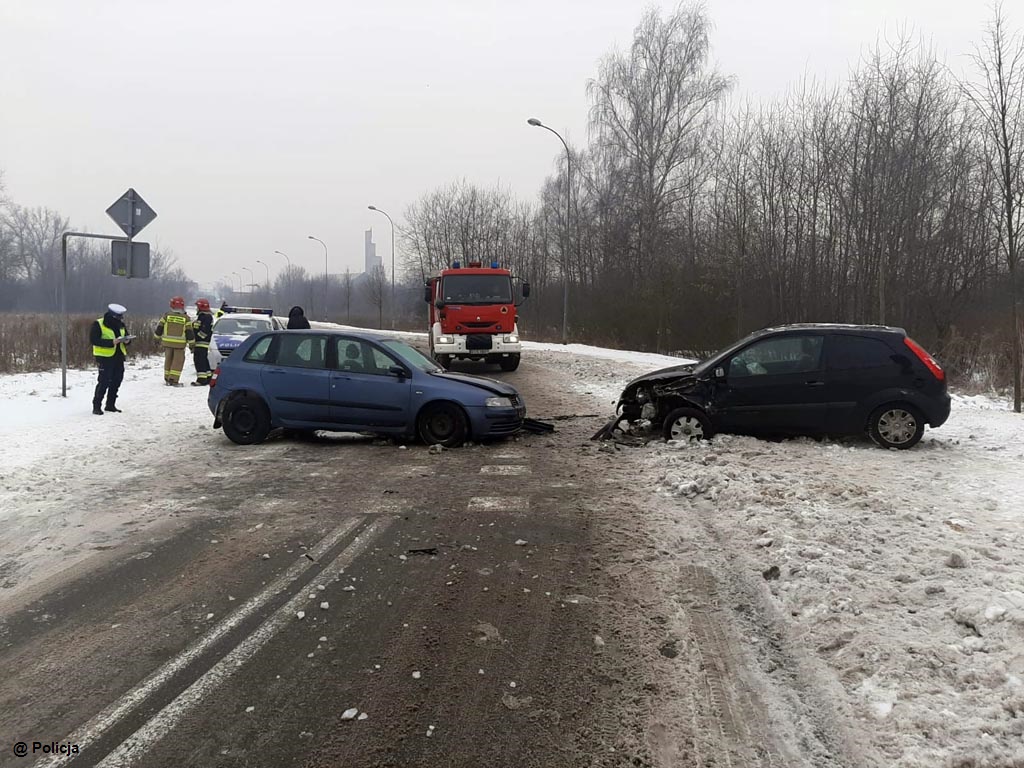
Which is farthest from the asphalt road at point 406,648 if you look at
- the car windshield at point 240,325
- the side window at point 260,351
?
the car windshield at point 240,325

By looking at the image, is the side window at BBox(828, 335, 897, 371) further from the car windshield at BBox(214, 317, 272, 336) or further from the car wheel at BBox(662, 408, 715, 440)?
the car windshield at BBox(214, 317, 272, 336)

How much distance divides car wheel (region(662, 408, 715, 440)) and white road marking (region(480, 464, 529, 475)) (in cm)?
229

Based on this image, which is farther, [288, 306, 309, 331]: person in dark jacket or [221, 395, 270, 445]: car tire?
[288, 306, 309, 331]: person in dark jacket

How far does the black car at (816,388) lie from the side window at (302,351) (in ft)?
15.9

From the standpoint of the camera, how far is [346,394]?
945cm

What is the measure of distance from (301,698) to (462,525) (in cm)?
281

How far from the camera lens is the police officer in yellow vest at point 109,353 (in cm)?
1178

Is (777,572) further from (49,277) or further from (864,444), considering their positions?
(49,277)

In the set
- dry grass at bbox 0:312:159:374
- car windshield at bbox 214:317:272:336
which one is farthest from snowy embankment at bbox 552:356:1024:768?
dry grass at bbox 0:312:159:374

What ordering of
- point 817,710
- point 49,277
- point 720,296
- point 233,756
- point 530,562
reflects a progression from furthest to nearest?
point 49,277 < point 720,296 < point 530,562 < point 817,710 < point 233,756

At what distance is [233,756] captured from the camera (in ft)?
9.20

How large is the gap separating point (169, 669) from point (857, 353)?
8.37m

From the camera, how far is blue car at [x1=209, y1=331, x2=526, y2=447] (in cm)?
942

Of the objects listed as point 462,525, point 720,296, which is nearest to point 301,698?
point 462,525
